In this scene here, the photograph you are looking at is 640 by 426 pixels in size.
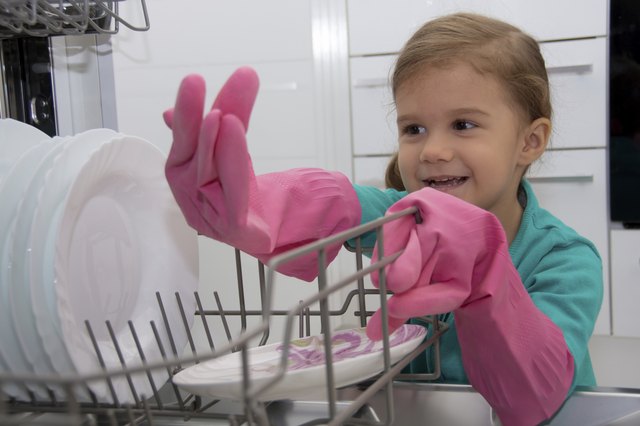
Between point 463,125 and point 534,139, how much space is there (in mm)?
155

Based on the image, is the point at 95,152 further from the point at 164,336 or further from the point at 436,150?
the point at 436,150

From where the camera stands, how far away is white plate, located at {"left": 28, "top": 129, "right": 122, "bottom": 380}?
17.7 inches

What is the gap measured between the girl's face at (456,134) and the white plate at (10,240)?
1.19 ft

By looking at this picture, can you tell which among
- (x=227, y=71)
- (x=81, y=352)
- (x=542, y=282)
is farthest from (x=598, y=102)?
(x=81, y=352)

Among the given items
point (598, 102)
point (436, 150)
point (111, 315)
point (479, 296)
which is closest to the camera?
point (479, 296)

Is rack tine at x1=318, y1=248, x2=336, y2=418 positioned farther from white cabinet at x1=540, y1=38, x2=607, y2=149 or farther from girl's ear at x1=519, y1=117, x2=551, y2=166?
white cabinet at x1=540, y1=38, x2=607, y2=149

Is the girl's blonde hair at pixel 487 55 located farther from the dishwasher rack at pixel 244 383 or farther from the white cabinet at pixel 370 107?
the white cabinet at pixel 370 107

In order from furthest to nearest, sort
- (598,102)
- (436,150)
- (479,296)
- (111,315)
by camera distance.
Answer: (598,102) < (436,150) < (111,315) < (479,296)

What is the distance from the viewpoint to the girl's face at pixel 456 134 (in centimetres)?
67

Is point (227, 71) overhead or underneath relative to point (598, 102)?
overhead

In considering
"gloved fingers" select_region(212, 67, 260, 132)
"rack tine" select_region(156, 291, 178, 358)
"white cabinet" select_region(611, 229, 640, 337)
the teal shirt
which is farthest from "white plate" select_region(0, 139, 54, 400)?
"white cabinet" select_region(611, 229, 640, 337)

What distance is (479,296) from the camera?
41 centimetres

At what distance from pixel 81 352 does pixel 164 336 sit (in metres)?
0.11

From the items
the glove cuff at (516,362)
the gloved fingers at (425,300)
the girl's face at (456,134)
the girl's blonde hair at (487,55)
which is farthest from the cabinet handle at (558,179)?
the gloved fingers at (425,300)
